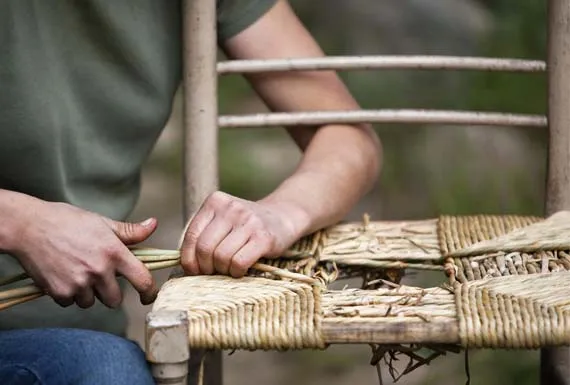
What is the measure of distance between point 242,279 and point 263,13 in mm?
373

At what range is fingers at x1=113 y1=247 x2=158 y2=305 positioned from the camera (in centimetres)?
110

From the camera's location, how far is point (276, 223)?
119cm

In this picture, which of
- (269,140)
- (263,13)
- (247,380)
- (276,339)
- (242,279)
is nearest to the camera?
(276,339)

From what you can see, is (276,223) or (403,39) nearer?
(276,223)

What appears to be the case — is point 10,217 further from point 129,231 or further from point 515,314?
point 515,314

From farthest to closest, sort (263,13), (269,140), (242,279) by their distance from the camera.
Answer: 1. (269,140)
2. (263,13)
3. (242,279)

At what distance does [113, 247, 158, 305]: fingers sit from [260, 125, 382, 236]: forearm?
0.53 ft

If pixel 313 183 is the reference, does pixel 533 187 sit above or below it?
below

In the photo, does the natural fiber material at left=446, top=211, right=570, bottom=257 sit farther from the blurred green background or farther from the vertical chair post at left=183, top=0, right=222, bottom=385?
the blurred green background

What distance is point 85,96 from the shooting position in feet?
4.28

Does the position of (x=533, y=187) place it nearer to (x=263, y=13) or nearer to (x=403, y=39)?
(x=403, y=39)

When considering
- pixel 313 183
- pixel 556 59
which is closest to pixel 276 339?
pixel 313 183

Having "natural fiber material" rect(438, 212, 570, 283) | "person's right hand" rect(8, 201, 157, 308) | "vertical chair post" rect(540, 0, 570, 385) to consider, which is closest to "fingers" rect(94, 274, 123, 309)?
"person's right hand" rect(8, 201, 157, 308)

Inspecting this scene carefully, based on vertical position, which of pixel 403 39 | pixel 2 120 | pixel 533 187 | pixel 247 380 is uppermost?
pixel 2 120
